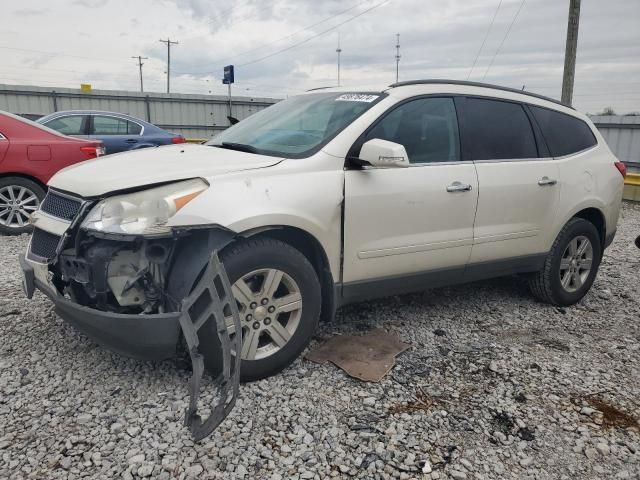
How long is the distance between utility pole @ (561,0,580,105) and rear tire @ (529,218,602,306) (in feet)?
29.2

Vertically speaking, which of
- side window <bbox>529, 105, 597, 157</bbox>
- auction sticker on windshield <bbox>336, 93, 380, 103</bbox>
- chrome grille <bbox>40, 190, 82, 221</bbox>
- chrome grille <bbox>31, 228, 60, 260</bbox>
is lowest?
chrome grille <bbox>31, 228, 60, 260</bbox>

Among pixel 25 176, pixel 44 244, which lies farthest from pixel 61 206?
pixel 25 176

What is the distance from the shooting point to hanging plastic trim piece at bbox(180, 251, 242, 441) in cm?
248

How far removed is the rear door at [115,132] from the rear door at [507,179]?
762cm

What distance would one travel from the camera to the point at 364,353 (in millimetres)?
3518

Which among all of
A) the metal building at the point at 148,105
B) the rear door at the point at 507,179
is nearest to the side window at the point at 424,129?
the rear door at the point at 507,179

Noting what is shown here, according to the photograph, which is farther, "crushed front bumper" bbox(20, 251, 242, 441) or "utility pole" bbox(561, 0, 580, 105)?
"utility pole" bbox(561, 0, 580, 105)

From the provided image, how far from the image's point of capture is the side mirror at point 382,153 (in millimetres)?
3102

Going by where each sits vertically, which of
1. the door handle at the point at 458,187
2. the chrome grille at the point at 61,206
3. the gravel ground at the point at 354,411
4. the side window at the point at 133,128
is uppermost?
the side window at the point at 133,128

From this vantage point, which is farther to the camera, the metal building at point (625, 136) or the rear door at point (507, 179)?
the metal building at point (625, 136)

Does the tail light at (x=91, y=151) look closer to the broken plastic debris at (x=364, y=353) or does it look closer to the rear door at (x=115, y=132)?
the rear door at (x=115, y=132)

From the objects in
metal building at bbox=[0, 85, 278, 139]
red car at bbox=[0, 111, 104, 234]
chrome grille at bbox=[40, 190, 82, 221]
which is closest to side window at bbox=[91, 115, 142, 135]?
red car at bbox=[0, 111, 104, 234]

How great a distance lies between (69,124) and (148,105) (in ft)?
38.2

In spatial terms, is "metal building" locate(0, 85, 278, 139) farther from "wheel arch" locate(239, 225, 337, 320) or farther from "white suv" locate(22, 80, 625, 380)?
"wheel arch" locate(239, 225, 337, 320)
